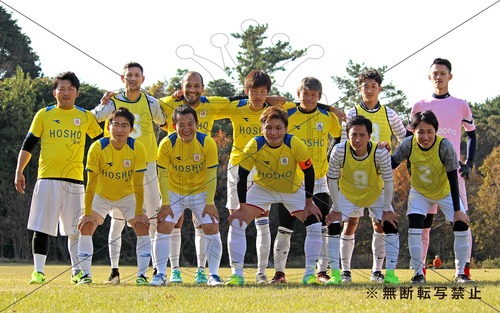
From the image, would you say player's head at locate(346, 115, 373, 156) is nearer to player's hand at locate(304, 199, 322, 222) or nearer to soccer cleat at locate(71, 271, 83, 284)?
player's hand at locate(304, 199, 322, 222)

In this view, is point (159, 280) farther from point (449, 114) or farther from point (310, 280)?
point (449, 114)

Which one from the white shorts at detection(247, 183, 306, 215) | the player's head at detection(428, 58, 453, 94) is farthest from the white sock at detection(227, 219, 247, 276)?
the player's head at detection(428, 58, 453, 94)

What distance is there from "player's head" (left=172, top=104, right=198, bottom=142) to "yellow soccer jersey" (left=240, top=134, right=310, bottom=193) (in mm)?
729

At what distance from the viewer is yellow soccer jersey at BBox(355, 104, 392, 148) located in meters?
11.0

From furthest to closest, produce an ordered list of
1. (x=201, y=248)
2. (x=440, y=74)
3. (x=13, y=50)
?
1. (x=13, y=50)
2. (x=440, y=74)
3. (x=201, y=248)

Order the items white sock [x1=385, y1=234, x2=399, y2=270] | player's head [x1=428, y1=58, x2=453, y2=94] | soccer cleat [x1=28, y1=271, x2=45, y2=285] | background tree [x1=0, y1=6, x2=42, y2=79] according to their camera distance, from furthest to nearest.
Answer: background tree [x1=0, y1=6, x2=42, y2=79], player's head [x1=428, y1=58, x2=453, y2=94], white sock [x1=385, y1=234, x2=399, y2=270], soccer cleat [x1=28, y1=271, x2=45, y2=285]

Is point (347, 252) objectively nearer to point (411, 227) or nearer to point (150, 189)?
point (411, 227)

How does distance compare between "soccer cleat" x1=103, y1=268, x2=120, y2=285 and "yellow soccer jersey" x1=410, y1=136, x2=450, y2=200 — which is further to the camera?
"yellow soccer jersey" x1=410, y1=136, x2=450, y2=200

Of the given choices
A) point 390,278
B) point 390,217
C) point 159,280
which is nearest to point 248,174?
point 159,280

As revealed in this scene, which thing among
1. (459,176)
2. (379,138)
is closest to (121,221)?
(379,138)

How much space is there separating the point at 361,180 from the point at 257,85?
1.91 meters

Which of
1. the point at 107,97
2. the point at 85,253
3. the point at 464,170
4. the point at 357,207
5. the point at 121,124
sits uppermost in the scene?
the point at 107,97

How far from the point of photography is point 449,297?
25.1ft

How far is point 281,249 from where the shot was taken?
10.5 meters
